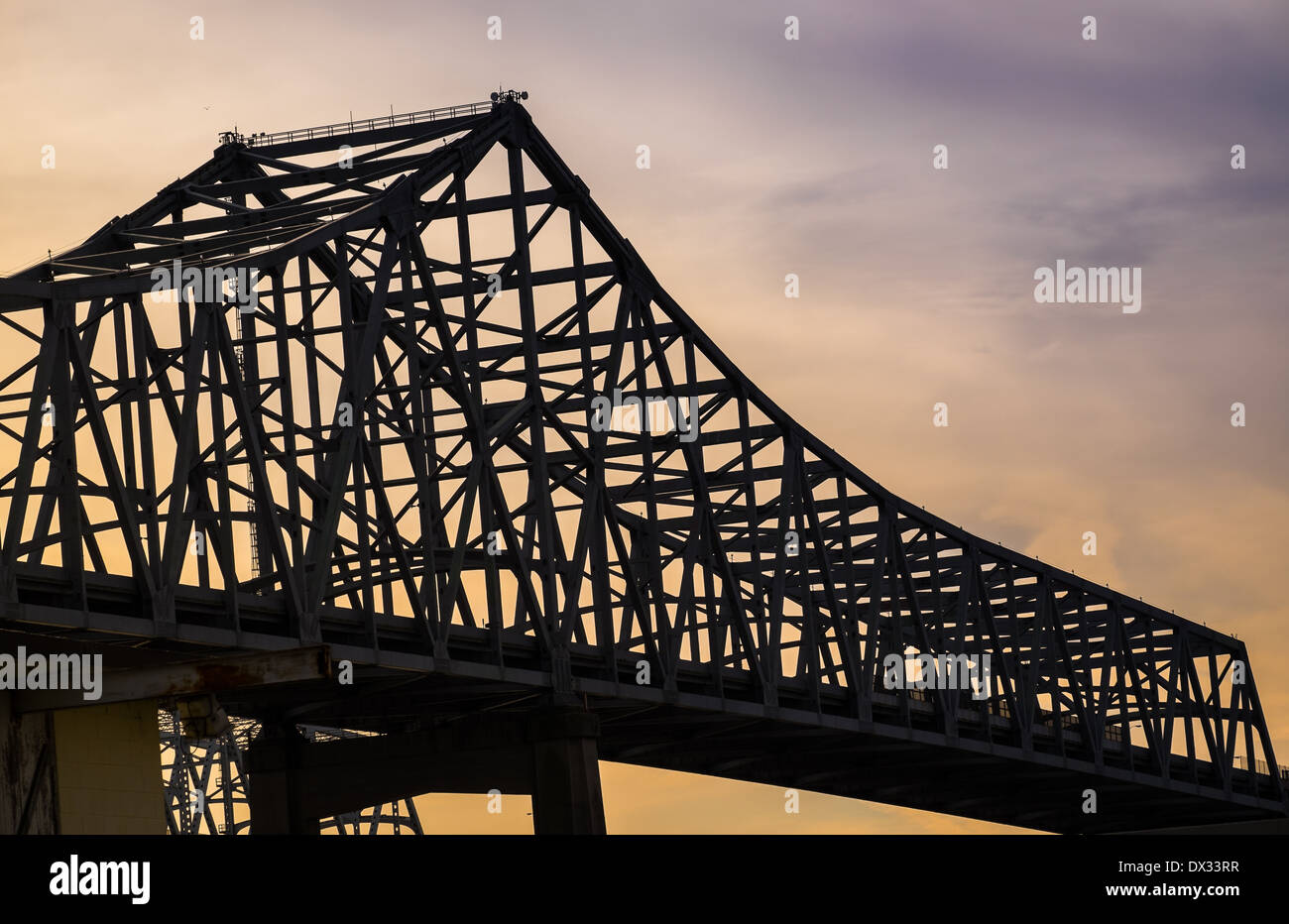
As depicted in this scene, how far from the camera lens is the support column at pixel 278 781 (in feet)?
233

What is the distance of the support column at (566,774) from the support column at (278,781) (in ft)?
25.8

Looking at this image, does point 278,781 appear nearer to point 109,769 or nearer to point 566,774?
point 566,774

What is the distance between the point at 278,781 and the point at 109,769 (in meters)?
33.2

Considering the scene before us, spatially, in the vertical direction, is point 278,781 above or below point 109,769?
above

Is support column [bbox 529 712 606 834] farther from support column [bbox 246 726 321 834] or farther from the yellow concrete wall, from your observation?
the yellow concrete wall

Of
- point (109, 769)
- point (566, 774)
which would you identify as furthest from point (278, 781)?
point (109, 769)

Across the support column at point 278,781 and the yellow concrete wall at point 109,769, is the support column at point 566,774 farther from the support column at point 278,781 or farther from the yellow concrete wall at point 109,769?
the yellow concrete wall at point 109,769

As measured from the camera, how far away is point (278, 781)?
7125 centimetres

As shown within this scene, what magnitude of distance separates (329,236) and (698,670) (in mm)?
24413

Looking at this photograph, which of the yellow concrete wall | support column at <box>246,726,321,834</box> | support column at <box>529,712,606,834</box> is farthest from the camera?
support column at <box>246,726,321,834</box>

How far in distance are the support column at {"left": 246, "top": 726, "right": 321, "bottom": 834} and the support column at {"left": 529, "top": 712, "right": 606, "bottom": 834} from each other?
787 centimetres

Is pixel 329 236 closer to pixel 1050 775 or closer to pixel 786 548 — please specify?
pixel 786 548

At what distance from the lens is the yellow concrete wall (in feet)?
122
